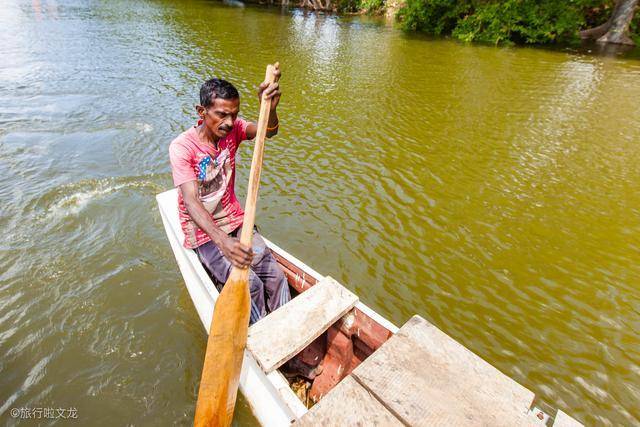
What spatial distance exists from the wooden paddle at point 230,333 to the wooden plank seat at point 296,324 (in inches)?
6.4

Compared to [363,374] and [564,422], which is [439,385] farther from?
[564,422]

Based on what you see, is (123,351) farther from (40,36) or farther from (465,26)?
(465,26)

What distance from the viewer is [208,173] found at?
3.55 m

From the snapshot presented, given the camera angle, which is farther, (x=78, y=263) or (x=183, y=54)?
(x=183, y=54)

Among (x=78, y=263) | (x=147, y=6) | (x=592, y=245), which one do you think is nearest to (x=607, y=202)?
(x=592, y=245)

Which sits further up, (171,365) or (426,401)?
(426,401)

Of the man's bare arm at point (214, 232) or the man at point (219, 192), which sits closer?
the man's bare arm at point (214, 232)

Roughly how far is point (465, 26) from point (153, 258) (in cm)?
2776

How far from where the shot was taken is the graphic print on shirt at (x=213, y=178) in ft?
11.5

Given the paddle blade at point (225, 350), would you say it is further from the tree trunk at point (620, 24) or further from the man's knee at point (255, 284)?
the tree trunk at point (620, 24)

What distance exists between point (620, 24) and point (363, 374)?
32787 mm

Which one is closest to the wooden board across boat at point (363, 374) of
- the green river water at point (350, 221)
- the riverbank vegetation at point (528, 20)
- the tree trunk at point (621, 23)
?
the green river water at point (350, 221)

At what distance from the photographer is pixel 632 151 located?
29.9 ft

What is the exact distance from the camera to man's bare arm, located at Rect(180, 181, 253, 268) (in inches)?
114
